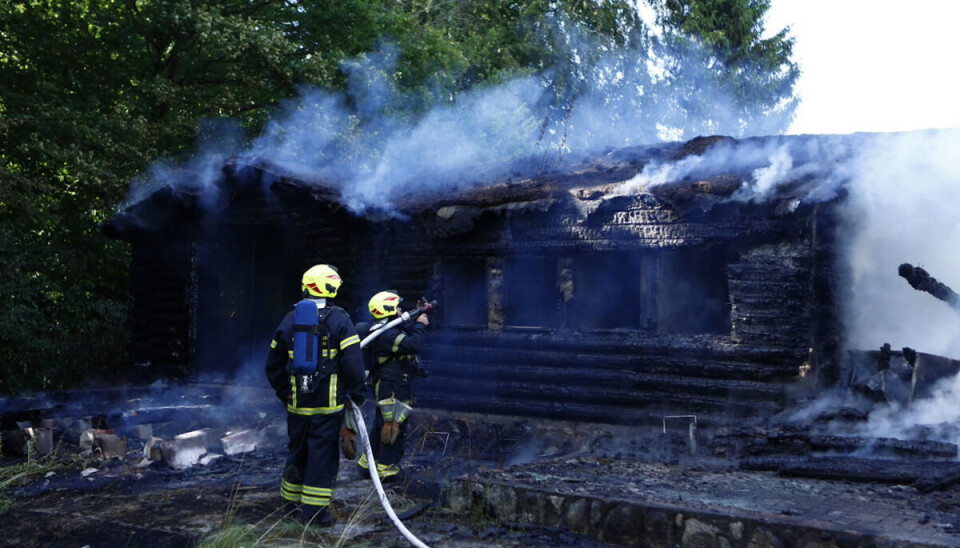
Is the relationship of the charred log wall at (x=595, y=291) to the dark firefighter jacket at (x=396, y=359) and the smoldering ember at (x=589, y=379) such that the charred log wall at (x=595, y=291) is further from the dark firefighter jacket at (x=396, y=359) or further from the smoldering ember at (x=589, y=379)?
the dark firefighter jacket at (x=396, y=359)

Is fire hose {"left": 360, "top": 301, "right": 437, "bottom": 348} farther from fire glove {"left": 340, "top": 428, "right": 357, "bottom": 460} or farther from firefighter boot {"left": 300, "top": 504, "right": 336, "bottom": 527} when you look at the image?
firefighter boot {"left": 300, "top": 504, "right": 336, "bottom": 527}

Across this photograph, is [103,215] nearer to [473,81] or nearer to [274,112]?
[274,112]

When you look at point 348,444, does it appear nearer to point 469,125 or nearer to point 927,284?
point 927,284

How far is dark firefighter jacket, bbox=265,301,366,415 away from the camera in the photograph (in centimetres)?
655

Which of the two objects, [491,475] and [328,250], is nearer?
[491,475]

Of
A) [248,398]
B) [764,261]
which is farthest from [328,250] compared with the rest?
[764,261]

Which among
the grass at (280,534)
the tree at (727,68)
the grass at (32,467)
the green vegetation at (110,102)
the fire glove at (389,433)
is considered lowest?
the grass at (32,467)

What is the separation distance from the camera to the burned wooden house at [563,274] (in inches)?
352

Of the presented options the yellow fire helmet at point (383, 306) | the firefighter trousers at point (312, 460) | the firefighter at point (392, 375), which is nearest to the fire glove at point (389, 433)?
the firefighter at point (392, 375)

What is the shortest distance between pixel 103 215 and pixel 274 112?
4667 millimetres

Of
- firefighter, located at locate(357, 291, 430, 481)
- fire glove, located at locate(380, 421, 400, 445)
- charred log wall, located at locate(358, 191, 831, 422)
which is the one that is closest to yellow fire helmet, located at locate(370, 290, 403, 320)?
firefighter, located at locate(357, 291, 430, 481)

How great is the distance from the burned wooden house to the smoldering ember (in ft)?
0.12

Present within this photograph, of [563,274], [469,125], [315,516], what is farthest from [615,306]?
[469,125]

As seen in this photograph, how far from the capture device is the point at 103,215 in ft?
61.2
